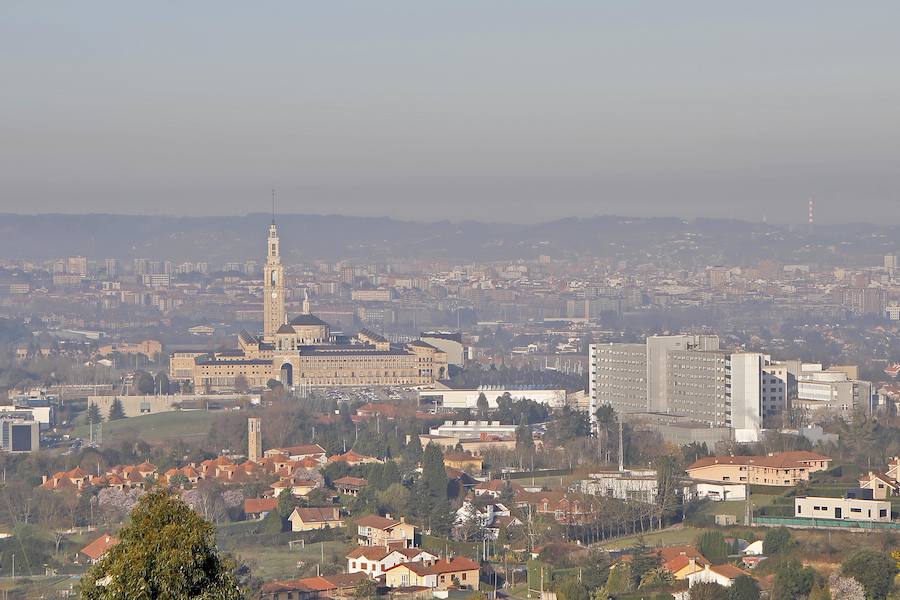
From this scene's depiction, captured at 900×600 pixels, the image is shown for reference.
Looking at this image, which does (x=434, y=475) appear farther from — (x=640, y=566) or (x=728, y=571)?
(x=728, y=571)

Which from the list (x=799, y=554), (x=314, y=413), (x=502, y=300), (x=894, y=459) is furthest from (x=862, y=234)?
(x=799, y=554)

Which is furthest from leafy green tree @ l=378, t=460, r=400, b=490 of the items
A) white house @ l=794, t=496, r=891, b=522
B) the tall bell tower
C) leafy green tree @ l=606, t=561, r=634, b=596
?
the tall bell tower

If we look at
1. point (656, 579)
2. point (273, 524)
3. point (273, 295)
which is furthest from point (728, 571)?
point (273, 295)

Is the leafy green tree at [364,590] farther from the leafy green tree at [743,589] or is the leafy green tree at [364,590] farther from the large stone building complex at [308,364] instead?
the large stone building complex at [308,364]

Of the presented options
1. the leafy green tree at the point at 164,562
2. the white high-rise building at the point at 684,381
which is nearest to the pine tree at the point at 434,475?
the white high-rise building at the point at 684,381

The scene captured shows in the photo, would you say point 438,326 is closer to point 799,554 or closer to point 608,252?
point 608,252

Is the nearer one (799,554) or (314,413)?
(799,554)

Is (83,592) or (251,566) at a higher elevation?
(83,592)
